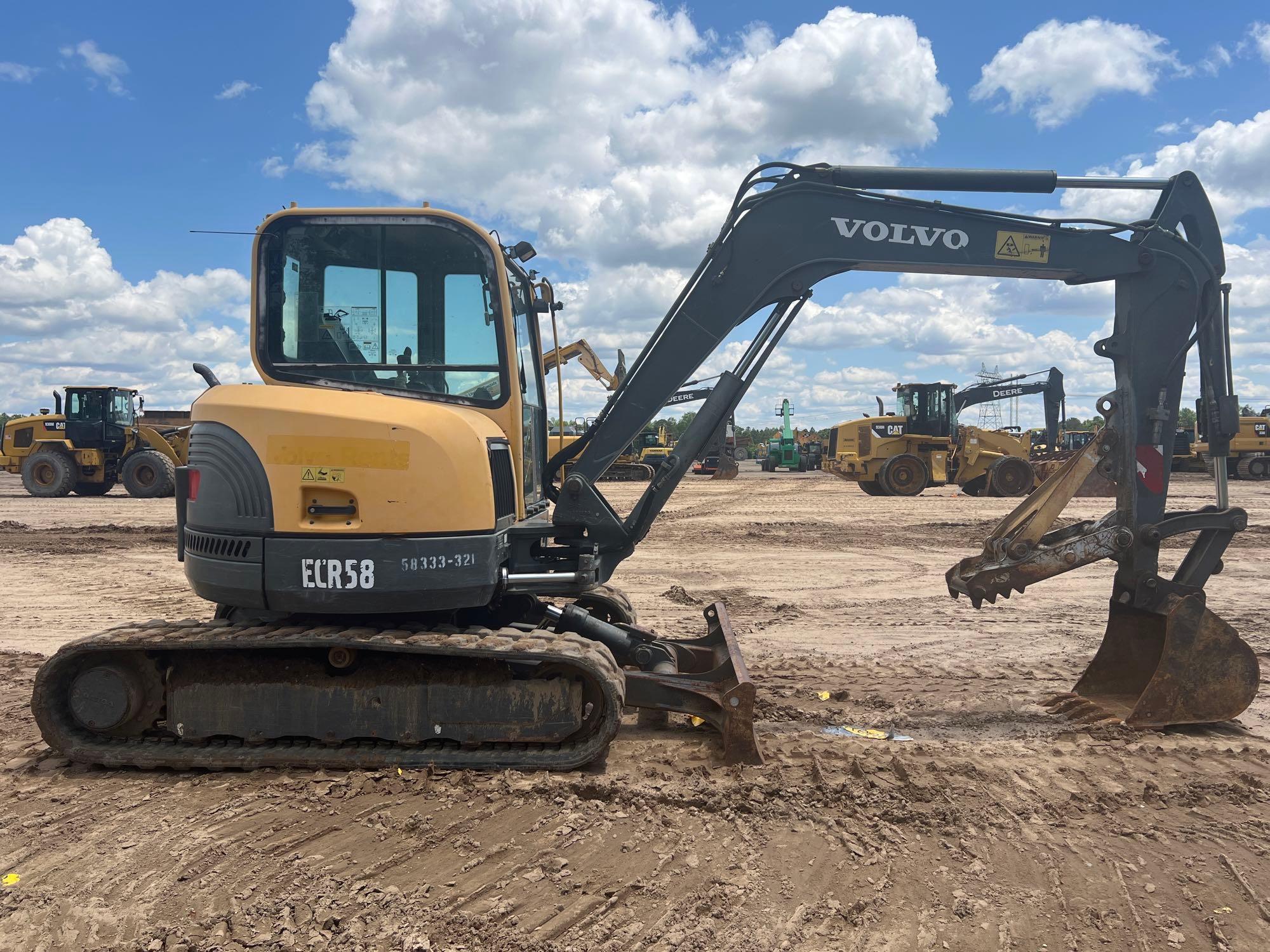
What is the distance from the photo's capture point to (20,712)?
5.70 m

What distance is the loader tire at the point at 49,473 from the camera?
2420cm

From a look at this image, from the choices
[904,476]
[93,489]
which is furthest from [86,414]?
[904,476]

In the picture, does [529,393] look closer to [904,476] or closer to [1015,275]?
[1015,275]

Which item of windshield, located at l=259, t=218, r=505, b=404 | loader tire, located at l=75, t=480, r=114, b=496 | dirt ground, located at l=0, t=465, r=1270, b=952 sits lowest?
dirt ground, located at l=0, t=465, r=1270, b=952

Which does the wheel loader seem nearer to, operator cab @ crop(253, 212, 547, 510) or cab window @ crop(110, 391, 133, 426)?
cab window @ crop(110, 391, 133, 426)

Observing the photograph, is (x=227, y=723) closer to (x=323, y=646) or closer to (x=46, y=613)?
(x=323, y=646)

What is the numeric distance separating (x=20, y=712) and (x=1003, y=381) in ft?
90.8

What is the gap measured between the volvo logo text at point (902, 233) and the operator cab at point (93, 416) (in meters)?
24.2

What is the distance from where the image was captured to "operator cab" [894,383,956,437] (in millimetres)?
25344

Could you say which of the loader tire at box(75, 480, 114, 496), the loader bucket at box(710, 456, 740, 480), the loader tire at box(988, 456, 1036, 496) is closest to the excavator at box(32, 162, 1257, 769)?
the loader tire at box(988, 456, 1036, 496)

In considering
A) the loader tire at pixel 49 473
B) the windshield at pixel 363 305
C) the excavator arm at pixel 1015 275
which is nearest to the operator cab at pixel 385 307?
the windshield at pixel 363 305

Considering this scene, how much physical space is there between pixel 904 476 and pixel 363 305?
22055 mm

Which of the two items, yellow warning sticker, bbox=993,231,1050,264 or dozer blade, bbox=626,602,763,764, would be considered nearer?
dozer blade, bbox=626,602,763,764

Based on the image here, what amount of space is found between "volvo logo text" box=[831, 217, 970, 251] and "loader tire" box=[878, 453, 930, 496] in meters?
19.9
